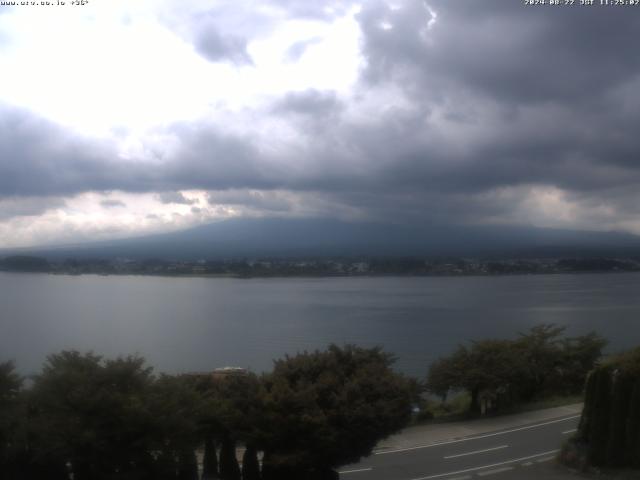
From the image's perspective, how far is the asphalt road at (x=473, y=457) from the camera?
14039mm

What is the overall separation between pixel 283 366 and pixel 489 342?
13.2 metres

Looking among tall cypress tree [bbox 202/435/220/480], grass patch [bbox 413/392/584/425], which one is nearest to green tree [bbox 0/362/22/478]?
tall cypress tree [bbox 202/435/220/480]

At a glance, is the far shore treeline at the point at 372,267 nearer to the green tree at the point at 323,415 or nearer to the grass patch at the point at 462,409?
the grass patch at the point at 462,409

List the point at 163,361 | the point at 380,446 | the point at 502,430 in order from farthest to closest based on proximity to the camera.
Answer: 1. the point at 163,361
2. the point at 502,430
3. the point at 380,446

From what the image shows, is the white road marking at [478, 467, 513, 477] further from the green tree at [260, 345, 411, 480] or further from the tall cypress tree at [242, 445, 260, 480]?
the tall cypress tree at [242, 445, 260, 480]

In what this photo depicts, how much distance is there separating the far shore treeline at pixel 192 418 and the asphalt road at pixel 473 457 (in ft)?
6.91

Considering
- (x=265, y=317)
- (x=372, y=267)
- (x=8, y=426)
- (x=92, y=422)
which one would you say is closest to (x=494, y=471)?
(x=92, y=422)

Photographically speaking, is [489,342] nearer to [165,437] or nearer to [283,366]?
[283,366]

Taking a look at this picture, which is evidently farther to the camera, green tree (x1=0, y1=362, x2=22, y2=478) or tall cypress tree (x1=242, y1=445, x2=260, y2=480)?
tall cypress tree (x1=242, y1=445, x2=260, y2=480)

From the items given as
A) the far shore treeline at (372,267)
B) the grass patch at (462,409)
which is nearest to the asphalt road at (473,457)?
the grass patch at (462,409)

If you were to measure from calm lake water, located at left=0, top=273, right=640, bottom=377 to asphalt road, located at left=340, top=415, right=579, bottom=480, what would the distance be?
826 centimetres

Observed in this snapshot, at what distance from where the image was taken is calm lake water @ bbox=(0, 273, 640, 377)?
40.7m

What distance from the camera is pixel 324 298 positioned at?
79.8 m

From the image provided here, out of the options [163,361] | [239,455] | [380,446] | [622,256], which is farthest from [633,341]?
[622,256]
